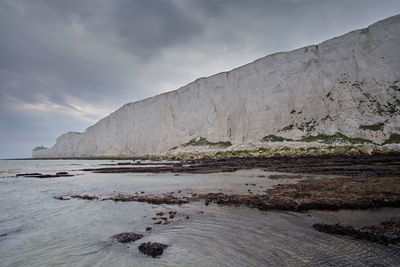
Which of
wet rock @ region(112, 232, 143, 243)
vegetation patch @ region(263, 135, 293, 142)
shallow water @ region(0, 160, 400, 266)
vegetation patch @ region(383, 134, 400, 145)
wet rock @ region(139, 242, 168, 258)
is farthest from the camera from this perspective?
vegetation patch @ region(263, 135, 293, 142)

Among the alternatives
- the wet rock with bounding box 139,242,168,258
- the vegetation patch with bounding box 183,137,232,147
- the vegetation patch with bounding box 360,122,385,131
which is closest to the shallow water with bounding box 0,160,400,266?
the wet rock with bounding box 139,242,168,258

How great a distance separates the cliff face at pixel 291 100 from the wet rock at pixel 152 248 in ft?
127

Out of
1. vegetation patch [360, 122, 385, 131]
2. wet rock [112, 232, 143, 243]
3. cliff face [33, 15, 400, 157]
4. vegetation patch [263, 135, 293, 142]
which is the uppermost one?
cliff face [33, 15, 400, 157]

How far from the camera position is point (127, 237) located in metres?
Result: 4.75

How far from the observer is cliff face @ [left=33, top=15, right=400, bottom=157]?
38300 mm

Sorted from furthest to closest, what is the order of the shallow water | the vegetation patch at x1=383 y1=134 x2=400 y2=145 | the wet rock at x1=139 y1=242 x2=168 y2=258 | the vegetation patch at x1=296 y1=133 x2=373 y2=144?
the vegetation patch at x1=296 y1=133 x2=373 y2=144 → the vegetation patch at x1=383 y1=134 x2=400 y2=145 → the wet rock at x1=139 y1=242 x2=168 y2=258 → the shallow water

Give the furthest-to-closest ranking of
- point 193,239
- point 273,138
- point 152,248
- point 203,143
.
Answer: point 203,143 → point 273,138 → point 193,239 → point 152,248

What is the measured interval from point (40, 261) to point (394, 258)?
19.4 ft

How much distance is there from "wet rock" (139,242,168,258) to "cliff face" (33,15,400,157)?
38.7 metres

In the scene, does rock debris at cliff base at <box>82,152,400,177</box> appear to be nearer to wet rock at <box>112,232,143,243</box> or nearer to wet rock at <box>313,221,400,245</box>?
wet rock at <box>313,221,400,245</box>

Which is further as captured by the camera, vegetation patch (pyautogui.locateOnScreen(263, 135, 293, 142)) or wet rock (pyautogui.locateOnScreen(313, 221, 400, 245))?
vegetation patch (pyautogui.locateOnScreen(263, 135, 293, 142))

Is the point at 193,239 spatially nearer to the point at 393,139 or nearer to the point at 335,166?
the point at 335,166

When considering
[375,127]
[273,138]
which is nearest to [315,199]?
[375,127]

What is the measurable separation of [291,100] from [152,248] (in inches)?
1964
